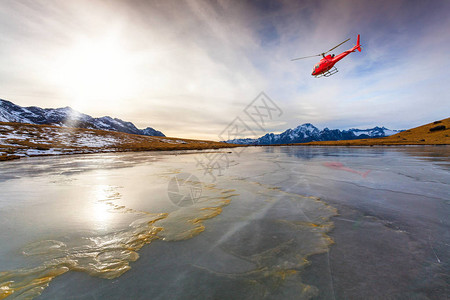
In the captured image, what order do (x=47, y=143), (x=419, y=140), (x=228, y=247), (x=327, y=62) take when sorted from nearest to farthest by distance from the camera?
(x=228, y=247) < (x=327, y=62) < (x=47, y=143) < (x=419, y=140)

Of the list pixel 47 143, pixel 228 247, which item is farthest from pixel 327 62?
pixel 47 143

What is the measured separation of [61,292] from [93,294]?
640 millimetres

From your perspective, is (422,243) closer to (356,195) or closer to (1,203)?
(356,195)

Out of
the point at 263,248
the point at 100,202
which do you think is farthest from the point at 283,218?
the point at 100,202

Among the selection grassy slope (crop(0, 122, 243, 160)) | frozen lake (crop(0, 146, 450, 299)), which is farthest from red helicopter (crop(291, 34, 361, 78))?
grassy slope (crop(0, 122, 243, 160))

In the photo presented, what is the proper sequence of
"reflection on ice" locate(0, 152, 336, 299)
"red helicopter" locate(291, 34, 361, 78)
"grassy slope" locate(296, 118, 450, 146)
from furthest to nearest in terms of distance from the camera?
"grassy slope" locate(296, 118, 450, 146), "red helicopter" locate(291, 34, 361, 78), "reflection on ice" locate(0, 152, 336, 299)

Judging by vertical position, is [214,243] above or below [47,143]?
below

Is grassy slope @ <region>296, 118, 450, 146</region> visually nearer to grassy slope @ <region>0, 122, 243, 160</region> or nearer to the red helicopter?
the red helicopter

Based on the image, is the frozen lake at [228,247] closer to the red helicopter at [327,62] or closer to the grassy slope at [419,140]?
the red helicopter at [327,62]

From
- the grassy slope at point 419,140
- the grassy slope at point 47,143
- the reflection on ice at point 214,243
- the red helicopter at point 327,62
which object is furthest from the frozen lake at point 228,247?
the grassy slope at point 419,140

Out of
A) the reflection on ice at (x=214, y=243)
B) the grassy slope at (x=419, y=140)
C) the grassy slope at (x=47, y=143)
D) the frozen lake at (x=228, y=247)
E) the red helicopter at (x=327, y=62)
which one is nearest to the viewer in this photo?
the frozen lake at (x=228, y=247)

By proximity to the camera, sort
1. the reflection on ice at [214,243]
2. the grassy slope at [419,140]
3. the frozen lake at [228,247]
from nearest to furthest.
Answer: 1. the frozen lake at [228,247]
2. the reflection on ice at [214,243]
3. the grassy slope at [419,140]

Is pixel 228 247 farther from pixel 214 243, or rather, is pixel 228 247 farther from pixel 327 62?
pixel 327 62

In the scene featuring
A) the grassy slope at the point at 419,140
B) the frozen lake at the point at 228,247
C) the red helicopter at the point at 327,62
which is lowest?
the frozen lake at the point at 228,247
